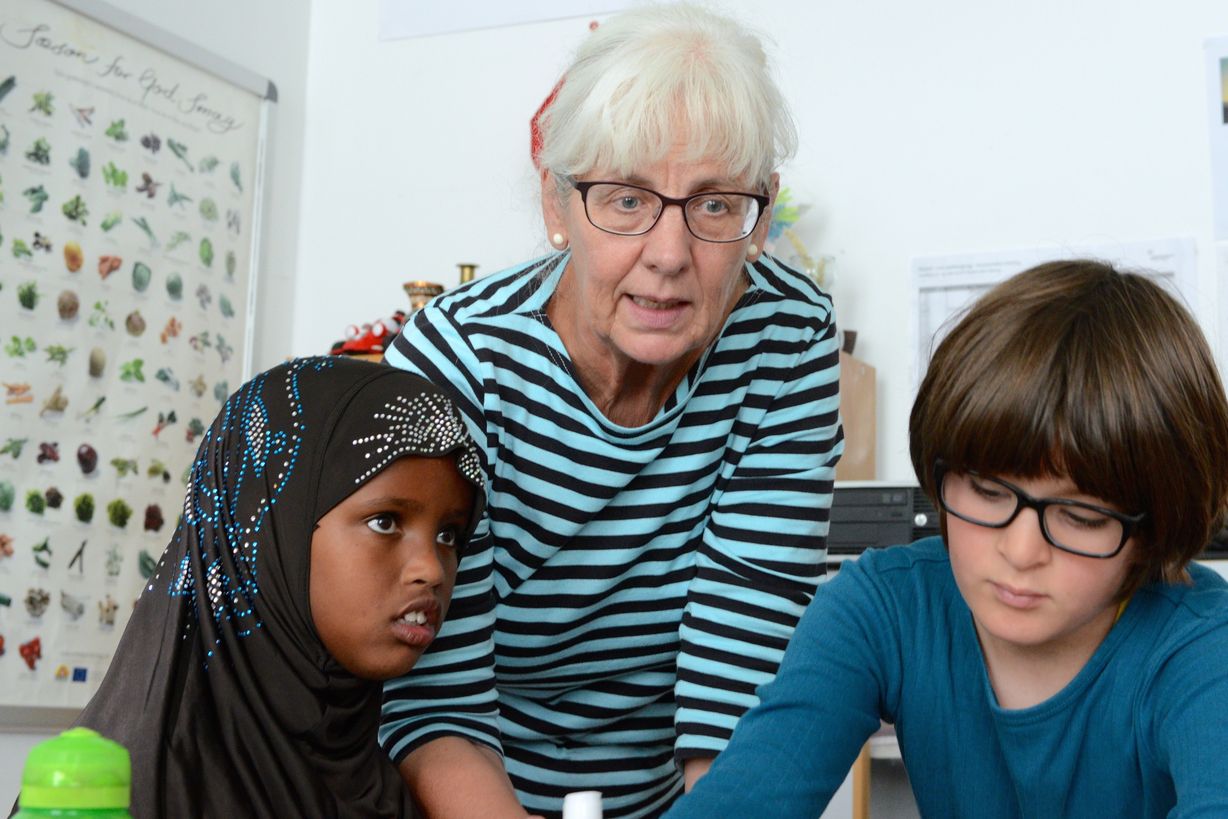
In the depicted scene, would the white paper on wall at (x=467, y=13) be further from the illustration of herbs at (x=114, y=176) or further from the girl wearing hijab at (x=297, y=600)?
the girl wearing hijab at (x=297, y=600)

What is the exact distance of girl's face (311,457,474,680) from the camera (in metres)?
1.15

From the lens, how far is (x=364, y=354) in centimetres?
304

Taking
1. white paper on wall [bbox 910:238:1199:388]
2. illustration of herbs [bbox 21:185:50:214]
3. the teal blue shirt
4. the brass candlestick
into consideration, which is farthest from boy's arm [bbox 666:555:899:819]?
illustration of herbs [bbox 21:185:50:214]

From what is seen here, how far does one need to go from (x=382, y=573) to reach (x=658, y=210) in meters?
0.42

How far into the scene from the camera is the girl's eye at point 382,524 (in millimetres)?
1166

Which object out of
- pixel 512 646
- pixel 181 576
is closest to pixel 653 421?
pixel 512 646

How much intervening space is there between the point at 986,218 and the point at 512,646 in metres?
2.03

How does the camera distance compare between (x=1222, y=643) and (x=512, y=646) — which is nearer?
(x=1222, y=643)

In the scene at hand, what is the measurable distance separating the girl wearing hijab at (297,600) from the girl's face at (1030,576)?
0.46m

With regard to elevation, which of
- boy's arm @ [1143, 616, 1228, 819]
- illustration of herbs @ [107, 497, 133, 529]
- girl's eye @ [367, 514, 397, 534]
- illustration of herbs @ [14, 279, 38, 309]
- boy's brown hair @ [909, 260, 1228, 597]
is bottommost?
illustration of herbs @ [107, 497, 133, 529]

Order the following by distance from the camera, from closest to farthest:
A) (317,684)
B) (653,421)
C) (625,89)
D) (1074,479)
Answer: (1074,479) < (317,684) < (625,89) < (653,421)

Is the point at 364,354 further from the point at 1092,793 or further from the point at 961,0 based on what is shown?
the point at 1092,793

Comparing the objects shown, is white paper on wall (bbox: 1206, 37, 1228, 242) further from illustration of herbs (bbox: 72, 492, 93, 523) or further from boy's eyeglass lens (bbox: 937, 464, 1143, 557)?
illustration of herbs (bbox: 72, 492, 93, 523)

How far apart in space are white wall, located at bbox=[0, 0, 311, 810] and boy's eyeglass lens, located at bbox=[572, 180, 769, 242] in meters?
2.43
